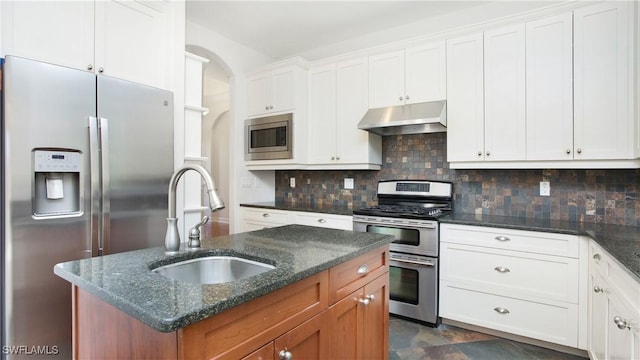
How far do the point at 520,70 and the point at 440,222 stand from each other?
4.20 ft

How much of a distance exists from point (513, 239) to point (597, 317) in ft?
1.97

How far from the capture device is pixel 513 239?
2.29 meters

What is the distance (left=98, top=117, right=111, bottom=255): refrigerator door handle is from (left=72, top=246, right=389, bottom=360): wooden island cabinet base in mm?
800

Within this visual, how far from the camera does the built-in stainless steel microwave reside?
351 centimetres

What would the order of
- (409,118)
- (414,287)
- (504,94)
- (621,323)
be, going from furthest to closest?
(409,118) < (414,287) < (504,94) < (621,323)

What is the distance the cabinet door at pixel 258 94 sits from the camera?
3713mm

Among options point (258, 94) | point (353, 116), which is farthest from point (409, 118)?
point (258, 94)

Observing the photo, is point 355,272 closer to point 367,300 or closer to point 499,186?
point 367,300

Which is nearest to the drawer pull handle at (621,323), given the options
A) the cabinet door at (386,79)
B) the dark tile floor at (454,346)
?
the dark tile floor at (454,346)

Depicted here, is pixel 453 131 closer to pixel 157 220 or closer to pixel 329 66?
pixel 329 66

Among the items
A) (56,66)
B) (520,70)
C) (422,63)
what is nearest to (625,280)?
(520,70)

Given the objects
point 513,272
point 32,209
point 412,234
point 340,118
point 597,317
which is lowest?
point 597,317

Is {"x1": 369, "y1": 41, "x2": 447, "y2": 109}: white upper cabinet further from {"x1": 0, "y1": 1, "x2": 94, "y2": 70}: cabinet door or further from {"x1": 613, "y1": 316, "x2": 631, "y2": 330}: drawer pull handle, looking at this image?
{"x1": 0, "y1": 1, "x2": 94, "y2": 70}: cabinet door

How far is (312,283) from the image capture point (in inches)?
45.9
